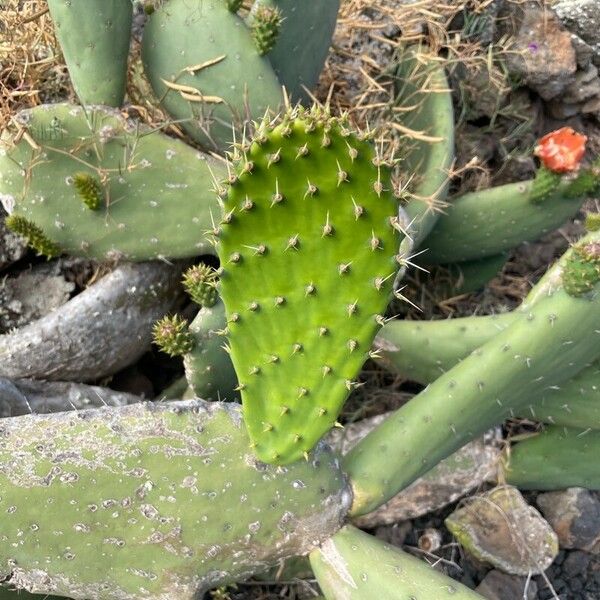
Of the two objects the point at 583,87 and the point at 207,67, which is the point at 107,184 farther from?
the point at 583,87

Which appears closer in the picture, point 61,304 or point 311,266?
point 311,266

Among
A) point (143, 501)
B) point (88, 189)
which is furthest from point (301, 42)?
point (143, 501)

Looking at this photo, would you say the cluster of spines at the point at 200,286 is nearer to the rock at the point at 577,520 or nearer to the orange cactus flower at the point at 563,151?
the orange cactus flower at the point at 563,151

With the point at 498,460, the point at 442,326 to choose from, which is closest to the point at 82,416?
the point at 442,326

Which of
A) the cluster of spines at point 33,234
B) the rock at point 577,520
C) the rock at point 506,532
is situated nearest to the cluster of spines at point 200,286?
the cluster of spines at point 33,234

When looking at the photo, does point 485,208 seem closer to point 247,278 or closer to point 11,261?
point 247,278

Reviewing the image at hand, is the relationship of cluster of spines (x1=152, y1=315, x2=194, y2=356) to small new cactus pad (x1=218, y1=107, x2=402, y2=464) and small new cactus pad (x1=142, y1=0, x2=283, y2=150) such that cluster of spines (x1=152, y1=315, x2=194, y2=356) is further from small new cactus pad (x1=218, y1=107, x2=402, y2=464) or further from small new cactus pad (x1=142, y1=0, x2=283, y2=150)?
small new cactus pad (x1=142, y1=0, x2=283, y2=150)

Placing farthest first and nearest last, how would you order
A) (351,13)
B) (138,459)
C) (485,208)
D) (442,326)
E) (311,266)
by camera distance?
1. (351,13)
2. (485,208)
3. (442,326)
4. (138,459)
5. (311,266)
